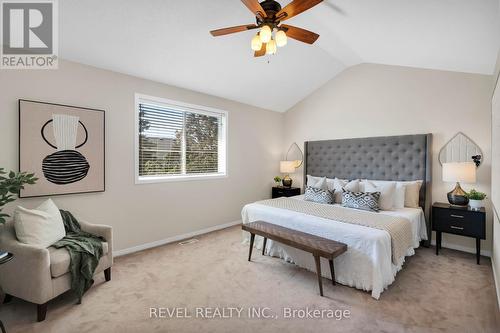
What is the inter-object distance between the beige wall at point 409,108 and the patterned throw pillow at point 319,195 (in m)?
1.34

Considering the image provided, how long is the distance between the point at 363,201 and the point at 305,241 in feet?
4.38

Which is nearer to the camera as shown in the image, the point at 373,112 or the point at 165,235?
the point at 165,235

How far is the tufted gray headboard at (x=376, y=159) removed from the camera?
12.0 feet

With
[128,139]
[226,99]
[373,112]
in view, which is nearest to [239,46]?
[226,99]

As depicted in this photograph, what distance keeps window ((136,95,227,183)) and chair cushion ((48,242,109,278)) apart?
4.58 feet

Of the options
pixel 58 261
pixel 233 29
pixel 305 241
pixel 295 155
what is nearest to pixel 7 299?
pixel 58 261

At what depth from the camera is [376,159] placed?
4105 millimetres

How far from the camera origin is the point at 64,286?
2.12 meters

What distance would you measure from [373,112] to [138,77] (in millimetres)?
3816

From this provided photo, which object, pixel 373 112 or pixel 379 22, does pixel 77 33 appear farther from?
pixel 373 112

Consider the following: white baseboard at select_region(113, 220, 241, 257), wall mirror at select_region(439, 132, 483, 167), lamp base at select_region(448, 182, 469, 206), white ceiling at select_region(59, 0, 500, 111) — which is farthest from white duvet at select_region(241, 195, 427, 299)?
white ceiling at select_region(59, 0, 500, 111)

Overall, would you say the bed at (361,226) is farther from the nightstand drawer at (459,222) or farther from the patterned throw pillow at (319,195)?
the patterned throw pillow at (319,195)

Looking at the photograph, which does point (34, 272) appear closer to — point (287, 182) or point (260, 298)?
point (260, 298)

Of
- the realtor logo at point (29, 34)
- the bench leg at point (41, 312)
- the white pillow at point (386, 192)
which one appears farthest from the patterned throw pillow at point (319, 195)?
the realtor logo at point (29, 34)
